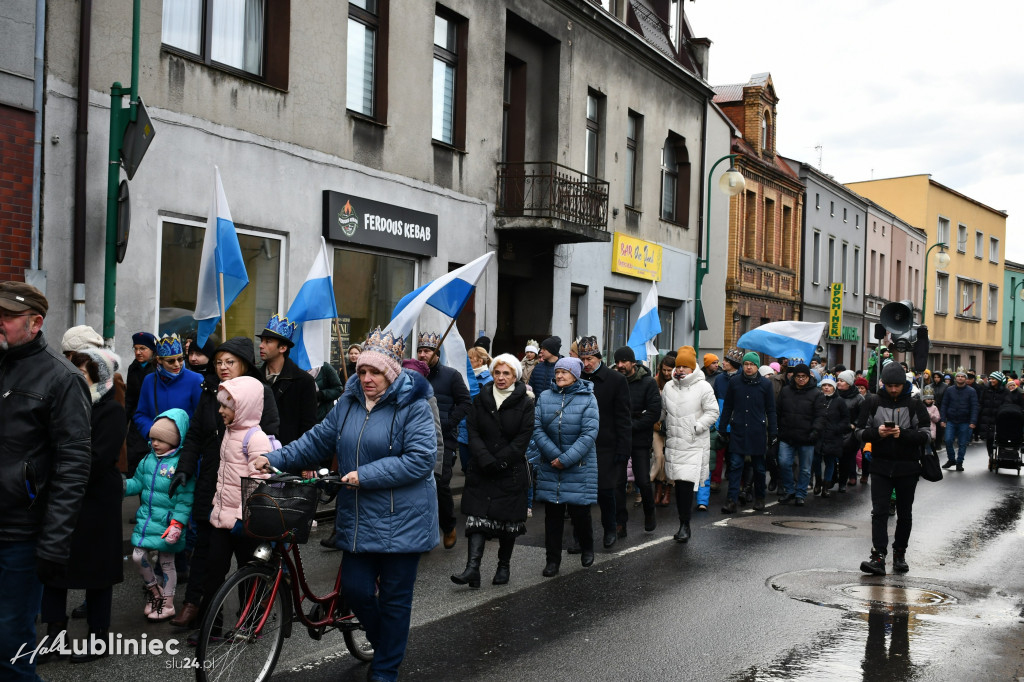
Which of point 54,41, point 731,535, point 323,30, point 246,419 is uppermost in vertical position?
point 323,30

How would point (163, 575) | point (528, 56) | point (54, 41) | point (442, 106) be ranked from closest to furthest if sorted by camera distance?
point (163, 575) < point (54, 41) < point (442, 106) < point (528, 56)

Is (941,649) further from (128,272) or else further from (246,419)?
(128,272)

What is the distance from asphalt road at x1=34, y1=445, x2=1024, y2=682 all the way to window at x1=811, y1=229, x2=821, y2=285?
2746 centimetres

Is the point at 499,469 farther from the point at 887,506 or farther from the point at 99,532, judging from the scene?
the point at 887,506

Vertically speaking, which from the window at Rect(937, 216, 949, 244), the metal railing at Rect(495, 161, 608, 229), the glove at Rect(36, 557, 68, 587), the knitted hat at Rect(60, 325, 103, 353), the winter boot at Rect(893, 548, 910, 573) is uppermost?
the window at Rect(937, 216, 949, 244)

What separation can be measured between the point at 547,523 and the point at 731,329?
2206cm

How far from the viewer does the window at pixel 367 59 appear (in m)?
15.2

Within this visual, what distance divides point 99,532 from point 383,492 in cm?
163

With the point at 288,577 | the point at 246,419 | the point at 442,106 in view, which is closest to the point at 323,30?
the point at 442,106

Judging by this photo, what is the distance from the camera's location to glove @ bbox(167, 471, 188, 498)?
6.48 m

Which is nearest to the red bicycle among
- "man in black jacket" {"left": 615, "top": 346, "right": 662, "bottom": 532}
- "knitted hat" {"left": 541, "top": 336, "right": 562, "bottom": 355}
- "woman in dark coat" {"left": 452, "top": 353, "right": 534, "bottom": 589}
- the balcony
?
"woman in dark coat" {"left": 452, "top": 353, "right": 534, "bottom": 589}

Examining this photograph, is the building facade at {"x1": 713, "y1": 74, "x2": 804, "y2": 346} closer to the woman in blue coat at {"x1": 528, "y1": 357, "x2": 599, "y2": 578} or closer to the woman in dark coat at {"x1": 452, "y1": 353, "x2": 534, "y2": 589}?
the woman in blue coat at {"x1": 528, "y1": 357, "x2": 599, "y2": 578}

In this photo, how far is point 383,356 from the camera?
5301mm

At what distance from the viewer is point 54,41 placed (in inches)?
421
